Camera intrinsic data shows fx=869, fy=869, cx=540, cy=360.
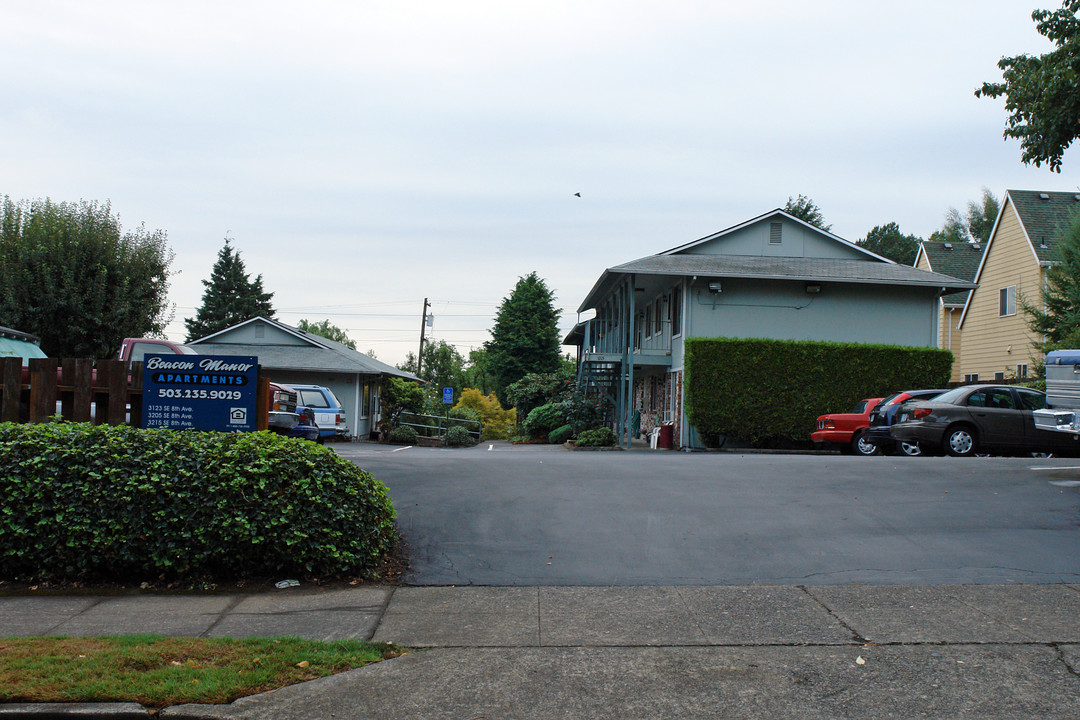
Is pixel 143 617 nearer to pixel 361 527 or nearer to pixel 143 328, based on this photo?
pixel 361 527

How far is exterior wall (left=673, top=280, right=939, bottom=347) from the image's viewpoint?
999 inches

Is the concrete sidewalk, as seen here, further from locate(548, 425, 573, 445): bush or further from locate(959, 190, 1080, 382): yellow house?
locate(959, 190, 1080, 382): yellow house

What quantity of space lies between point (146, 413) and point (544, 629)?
517 centimetres

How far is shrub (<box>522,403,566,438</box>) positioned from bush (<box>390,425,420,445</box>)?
15.1 feet

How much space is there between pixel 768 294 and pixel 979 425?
986 centimetres

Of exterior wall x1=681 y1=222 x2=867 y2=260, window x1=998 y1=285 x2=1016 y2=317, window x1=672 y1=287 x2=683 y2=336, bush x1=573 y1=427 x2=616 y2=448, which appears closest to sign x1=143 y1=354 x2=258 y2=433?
bush x1=573 y1=427 x2=616 y2=448

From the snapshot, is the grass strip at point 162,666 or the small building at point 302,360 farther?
the small building at point 302,360

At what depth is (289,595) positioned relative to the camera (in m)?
7.11

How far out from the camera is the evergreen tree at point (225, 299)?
216 ft

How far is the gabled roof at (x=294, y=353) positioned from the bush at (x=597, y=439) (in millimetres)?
12347

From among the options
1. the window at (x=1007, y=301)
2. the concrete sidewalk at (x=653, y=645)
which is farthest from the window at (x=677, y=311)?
the concrete sidewalk at (x=653, y=645)

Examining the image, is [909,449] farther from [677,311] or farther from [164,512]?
[164,512]

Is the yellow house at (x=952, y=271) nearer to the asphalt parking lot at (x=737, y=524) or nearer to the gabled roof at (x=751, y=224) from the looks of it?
the gabled roof at (x=751, y=224)

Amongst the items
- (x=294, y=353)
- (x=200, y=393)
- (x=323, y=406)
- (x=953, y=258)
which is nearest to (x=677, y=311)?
(x=323, y=406)
